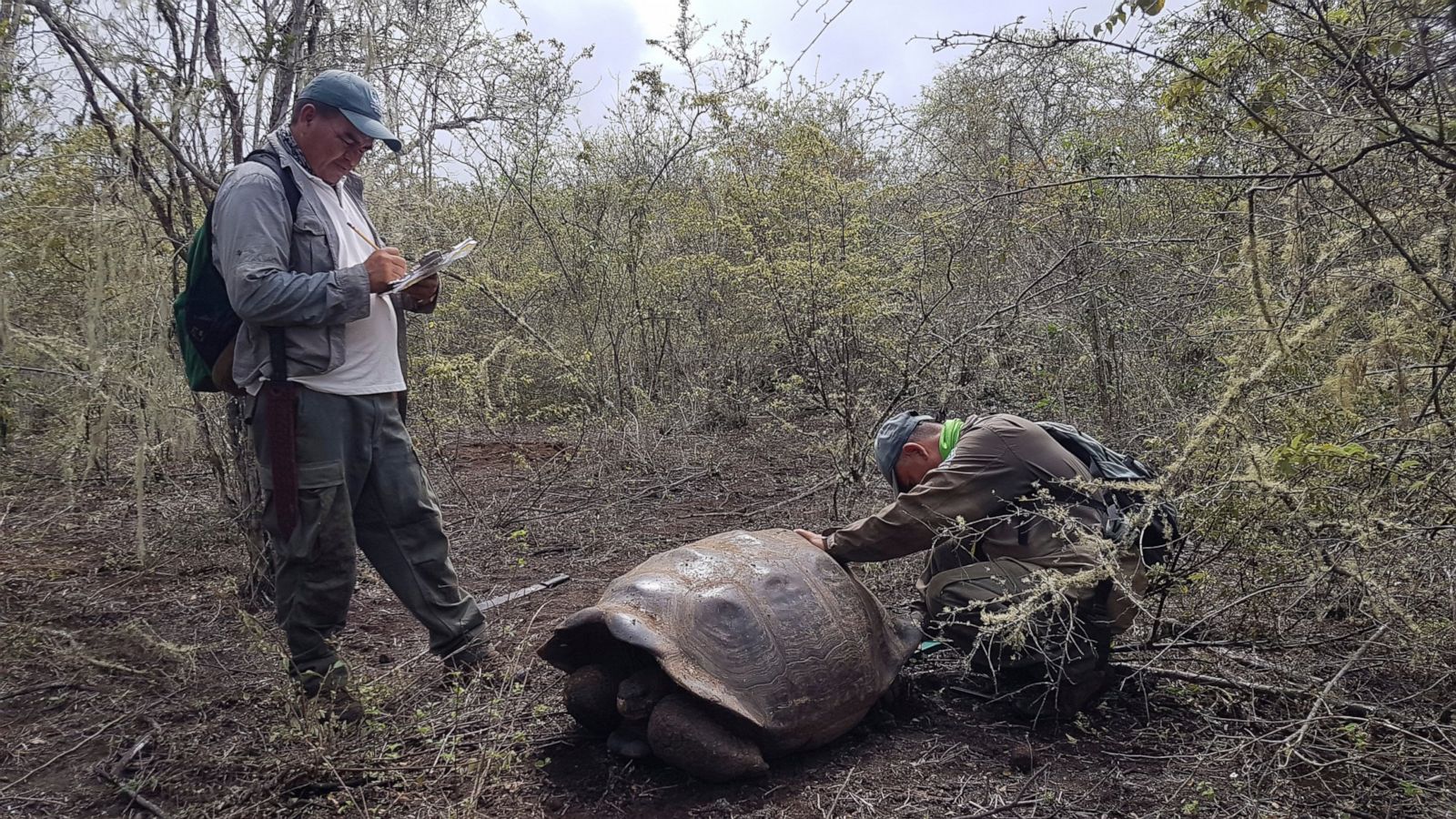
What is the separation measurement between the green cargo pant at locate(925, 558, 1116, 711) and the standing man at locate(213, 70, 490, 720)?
81.2 inches

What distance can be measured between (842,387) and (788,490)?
0.87m

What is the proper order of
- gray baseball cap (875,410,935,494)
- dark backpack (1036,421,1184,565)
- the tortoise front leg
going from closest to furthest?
the tortoise front leg < dark backpack (1036,421,1184,565) < gray baseball cap (875,410,935,494)

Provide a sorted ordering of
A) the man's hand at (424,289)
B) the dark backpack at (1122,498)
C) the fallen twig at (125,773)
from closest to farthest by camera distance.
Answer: the fallen twig at (125,773)
the dark backpack at (1122,498)
the man's hand at (424,289)

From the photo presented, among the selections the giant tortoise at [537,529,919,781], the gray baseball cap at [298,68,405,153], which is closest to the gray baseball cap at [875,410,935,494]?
the giant tortoise at [537,529,919,781]

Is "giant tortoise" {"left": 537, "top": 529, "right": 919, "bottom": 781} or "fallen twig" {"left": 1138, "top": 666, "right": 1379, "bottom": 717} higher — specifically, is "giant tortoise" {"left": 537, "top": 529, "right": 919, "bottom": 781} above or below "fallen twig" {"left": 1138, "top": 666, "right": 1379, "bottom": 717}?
above

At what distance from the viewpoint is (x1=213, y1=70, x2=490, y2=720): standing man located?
2945 millimetres

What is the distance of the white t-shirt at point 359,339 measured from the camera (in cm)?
313

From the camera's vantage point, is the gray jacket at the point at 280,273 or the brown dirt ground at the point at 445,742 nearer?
the brown dirt ground at the point at 445,742

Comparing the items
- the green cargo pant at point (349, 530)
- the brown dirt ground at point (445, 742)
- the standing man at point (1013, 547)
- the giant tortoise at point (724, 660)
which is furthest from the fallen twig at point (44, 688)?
the standing man at point (1013, 547)

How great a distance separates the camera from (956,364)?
20.4 ft

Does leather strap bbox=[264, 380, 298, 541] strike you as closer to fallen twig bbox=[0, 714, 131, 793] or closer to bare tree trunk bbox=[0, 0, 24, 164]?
fallen twig bbox=[0, 714, 131, 793]

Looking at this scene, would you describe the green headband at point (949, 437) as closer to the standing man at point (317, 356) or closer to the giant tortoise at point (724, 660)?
the giant tortoise at point (724, 660)

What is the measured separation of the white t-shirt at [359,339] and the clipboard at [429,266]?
3.9 inches

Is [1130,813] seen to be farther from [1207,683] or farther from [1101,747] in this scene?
[1207,683]
